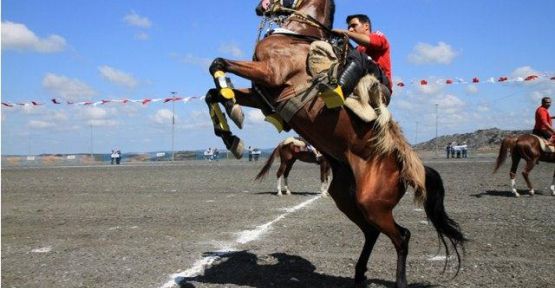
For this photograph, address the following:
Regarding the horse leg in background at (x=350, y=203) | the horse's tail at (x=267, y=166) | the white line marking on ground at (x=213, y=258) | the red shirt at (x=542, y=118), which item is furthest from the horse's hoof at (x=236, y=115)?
the red shirt at (x=542, y=118)

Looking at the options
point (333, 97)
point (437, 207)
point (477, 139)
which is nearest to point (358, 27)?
point (333, 97)

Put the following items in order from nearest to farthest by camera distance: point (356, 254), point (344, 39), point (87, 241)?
point (344, 39), point (356, 254), point (87, 241)

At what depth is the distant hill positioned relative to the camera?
246ft

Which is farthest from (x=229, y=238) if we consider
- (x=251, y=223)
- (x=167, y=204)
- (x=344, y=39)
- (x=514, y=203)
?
(x=514, y=203)

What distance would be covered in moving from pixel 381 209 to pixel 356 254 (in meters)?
1.99

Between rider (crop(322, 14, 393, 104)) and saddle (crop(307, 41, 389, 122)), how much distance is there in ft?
0.27

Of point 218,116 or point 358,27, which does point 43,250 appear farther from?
point 358,27

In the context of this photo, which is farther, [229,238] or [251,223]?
[251,223]

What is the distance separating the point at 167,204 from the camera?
1292cm

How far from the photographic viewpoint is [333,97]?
472 centimetres

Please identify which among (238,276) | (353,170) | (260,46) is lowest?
(238,276)

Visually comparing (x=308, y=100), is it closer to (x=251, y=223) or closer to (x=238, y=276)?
(x=238, y=276)

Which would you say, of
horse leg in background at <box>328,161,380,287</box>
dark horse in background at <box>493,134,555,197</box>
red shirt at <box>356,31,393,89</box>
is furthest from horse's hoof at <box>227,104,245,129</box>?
dark horse in background at <box>493,134,555,197</box>

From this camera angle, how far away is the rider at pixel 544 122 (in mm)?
14492
